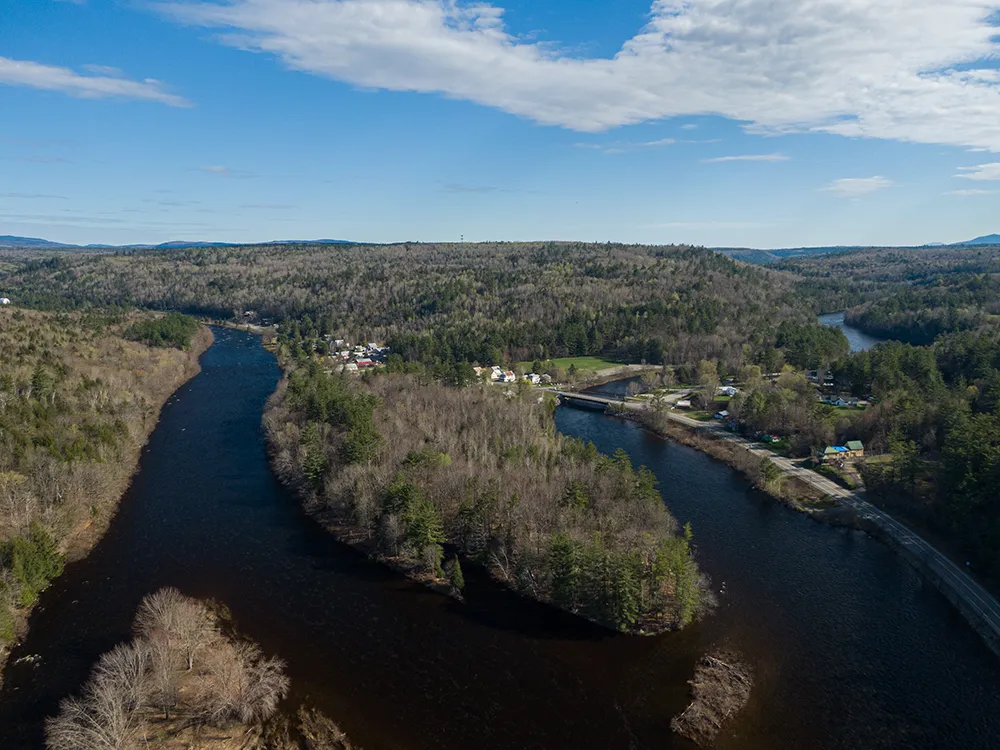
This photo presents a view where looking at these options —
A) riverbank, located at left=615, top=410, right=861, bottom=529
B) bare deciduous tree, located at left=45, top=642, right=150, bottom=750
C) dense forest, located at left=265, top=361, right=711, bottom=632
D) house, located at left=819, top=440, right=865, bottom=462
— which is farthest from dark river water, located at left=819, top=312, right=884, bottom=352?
bare deciduous tree, located at left=45, top=642, right=150, bottom=750

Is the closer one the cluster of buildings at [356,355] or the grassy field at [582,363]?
the cluster of buildings at [356,355]

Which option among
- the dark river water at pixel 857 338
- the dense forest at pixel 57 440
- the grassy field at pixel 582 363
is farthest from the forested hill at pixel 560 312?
the dense forest at pixel 57 440

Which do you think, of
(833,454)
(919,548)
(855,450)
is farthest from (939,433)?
(919,548)

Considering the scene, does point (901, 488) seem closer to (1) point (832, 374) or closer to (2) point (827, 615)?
(2) point (827, 615)

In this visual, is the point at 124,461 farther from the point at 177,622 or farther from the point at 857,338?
the point at 857,338

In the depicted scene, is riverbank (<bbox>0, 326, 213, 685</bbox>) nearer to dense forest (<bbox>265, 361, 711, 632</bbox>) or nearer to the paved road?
dense forest (<bbox>265, 361, 711, 632</bbox>)

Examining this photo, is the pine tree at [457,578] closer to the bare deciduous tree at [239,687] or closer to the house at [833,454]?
the bare deciduous tree at [239,687]
